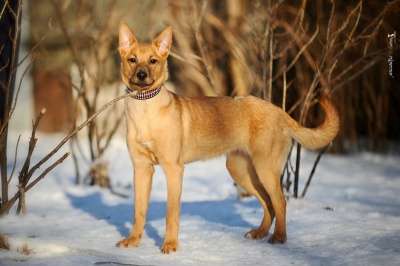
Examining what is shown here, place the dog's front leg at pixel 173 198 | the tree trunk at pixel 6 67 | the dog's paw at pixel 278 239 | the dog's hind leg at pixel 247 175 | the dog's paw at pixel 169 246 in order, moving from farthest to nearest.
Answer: the dog's hind leg at pixel 247 175, the tree trunk at pixel 6 67, the dog's paw at pixel 278 239, the dog's front leg at pixel 173 198, the dog's paw at pixel 169 246

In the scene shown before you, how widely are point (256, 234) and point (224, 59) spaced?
8039mm

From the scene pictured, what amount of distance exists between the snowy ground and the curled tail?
0.73m

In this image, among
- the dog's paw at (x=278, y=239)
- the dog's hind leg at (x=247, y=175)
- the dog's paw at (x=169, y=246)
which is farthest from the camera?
the dog's hind leg at (x=247, y=175)

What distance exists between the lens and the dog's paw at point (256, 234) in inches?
188

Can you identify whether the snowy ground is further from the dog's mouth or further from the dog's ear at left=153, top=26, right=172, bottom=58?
the dog's ear at left=153, top=26, right=172, bottom=58

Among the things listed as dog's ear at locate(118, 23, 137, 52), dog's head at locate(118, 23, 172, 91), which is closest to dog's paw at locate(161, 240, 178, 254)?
dog's head at locate(118, 23, 172, 91)

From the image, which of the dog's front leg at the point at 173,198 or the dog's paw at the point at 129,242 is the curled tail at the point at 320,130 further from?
the dog's paw at the point at 129,242

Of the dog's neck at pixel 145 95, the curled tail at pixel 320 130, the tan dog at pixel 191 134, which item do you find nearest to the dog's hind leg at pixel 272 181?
the tan dog at pixel 191 134

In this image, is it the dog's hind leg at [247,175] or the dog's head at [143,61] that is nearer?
the dog's head at [143,61]

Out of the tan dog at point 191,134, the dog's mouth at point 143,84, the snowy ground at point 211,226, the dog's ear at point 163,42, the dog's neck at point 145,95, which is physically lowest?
the snowy ground at point 211,226

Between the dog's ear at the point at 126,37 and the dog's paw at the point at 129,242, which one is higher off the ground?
the dog's ear at the point at 126,37

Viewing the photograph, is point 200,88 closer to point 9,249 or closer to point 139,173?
point 139,173

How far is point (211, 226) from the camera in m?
5.15

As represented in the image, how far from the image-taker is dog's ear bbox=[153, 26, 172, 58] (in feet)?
15.7
